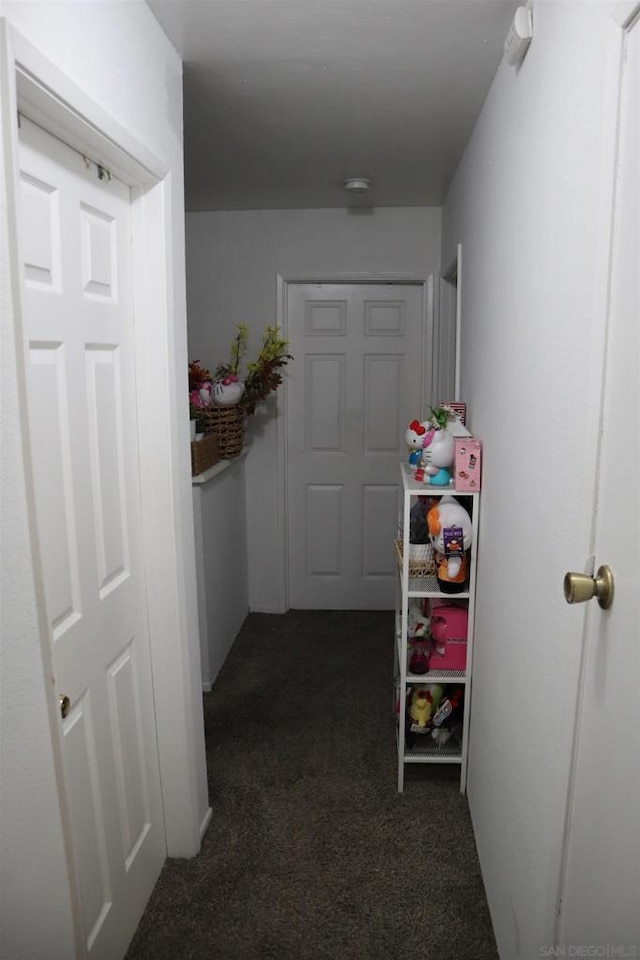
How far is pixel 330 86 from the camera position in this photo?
2008 millimetres

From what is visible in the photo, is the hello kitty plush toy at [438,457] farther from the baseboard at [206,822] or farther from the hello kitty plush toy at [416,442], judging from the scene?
the baseboard at [206,822]

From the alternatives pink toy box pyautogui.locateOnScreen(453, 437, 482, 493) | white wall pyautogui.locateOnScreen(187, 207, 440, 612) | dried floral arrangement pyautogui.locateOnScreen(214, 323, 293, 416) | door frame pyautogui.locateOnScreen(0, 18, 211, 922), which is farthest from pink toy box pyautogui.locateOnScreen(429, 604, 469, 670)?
white wall pyautogui.locateOnScreen(187, 207, 440, 612)

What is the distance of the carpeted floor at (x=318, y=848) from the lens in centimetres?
171

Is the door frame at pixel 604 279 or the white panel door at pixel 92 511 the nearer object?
the door frame at pixel 604 279

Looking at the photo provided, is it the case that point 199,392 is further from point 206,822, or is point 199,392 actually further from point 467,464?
point 206,822

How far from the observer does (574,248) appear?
3.75ft

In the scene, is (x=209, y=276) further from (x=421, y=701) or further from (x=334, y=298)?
(x=421, y=701)

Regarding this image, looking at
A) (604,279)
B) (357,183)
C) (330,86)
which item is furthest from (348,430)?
(604,279)

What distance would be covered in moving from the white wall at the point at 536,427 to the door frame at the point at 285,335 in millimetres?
1535

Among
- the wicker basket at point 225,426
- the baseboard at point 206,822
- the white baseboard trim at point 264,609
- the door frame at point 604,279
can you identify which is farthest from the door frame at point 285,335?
the door frame at point 604,279

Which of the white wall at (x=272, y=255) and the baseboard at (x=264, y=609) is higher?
the white wall at (x=272, y=255)

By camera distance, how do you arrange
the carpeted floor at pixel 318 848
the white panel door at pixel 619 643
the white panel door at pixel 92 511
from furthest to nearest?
the carpeted floor at pixel 318 848 < the white panel door at pixel 92 511 < the white panel door at pixel 619 643

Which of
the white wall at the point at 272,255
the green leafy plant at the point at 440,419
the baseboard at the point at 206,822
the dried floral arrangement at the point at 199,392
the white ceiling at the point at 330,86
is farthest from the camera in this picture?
the white wall at the point at 272,255

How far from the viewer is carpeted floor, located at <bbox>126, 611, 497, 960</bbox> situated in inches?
67.5
